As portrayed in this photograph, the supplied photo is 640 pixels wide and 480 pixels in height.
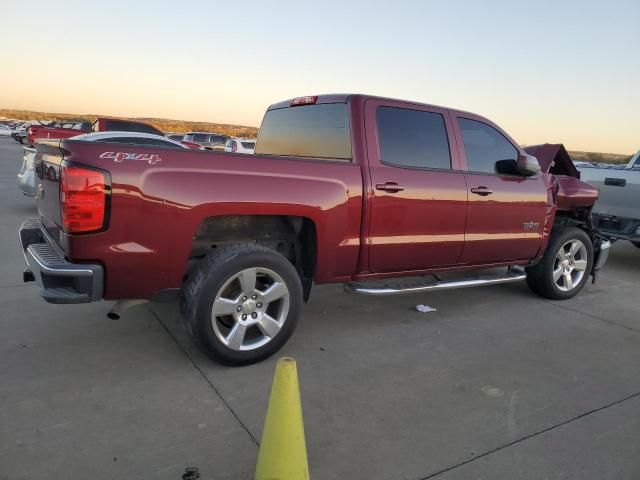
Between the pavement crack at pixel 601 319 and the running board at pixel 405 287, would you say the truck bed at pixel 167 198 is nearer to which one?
the running board at pixel 405 287

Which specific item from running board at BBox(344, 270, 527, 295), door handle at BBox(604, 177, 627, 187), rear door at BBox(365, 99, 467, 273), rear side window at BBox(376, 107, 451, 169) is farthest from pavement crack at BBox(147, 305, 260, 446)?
door handle at BBox(604, 177, 627, 187)

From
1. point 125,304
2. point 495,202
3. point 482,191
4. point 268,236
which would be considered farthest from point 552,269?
point 125,304

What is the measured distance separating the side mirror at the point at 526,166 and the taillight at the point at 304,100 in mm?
1961

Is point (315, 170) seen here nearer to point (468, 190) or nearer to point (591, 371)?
point (468, 190)

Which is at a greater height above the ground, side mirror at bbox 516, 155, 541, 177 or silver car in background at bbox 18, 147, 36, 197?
side mirror at bbox 516, 155, 541, 177

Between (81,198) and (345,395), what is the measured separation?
6.42 ft

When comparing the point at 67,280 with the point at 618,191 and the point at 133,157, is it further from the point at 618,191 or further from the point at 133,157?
the point at 618,191

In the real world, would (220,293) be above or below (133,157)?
below

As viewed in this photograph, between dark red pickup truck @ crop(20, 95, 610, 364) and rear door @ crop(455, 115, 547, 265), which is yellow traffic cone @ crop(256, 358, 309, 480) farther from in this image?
rear door @ crop(455, 115, 547, 265)

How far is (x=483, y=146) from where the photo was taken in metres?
4.86

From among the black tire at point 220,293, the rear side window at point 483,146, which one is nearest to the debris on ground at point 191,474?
the black tire at point 220,293

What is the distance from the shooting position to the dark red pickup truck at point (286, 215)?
297 cm

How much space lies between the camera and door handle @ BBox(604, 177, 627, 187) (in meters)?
7.39

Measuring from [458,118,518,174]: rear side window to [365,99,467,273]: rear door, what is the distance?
25 centimetres
